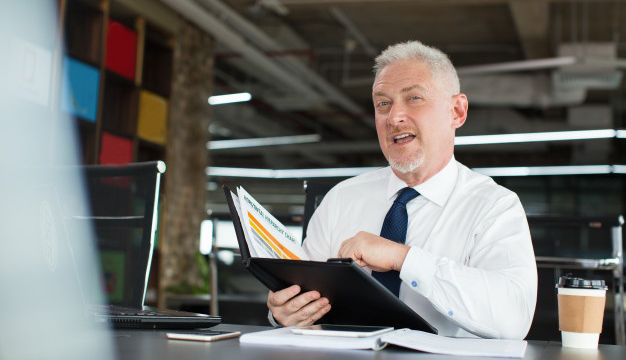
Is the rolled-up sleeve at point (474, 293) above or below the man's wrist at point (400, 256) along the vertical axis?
below

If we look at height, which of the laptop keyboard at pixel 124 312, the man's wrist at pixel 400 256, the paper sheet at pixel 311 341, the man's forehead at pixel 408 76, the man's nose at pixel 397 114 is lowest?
the paper sheet at pixel 311 341

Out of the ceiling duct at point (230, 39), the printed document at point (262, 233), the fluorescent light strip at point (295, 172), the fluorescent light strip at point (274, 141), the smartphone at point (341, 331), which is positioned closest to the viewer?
the smartphone at point (341, 331)

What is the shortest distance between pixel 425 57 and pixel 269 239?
0.74 metres

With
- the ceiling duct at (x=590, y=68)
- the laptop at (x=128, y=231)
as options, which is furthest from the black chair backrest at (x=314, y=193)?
the ceiling duct at (x=590, y=68)

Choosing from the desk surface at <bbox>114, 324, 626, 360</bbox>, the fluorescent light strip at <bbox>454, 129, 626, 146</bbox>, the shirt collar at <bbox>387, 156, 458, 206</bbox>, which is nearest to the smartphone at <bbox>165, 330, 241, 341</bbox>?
the desk surface at <bbox>114, 324, 626, 360</bbox>

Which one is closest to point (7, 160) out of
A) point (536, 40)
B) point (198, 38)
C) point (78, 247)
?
point (78, 247)

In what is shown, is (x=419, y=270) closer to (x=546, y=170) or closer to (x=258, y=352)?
(x=258, y=352)

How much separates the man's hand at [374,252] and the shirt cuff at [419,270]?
0.01 m

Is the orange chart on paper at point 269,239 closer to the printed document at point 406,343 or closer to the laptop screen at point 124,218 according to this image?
the printed document at point 406,343

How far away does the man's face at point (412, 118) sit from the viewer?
193 cm

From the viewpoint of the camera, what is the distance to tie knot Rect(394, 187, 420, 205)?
1886 millimetres

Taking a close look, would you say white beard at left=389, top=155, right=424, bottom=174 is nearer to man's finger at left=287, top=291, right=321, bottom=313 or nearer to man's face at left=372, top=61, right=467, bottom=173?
man's face at left=372, top=61, right=467, bottom=173

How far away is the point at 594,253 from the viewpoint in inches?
111

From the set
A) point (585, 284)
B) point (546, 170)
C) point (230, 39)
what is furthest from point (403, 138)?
point (546, 170)
